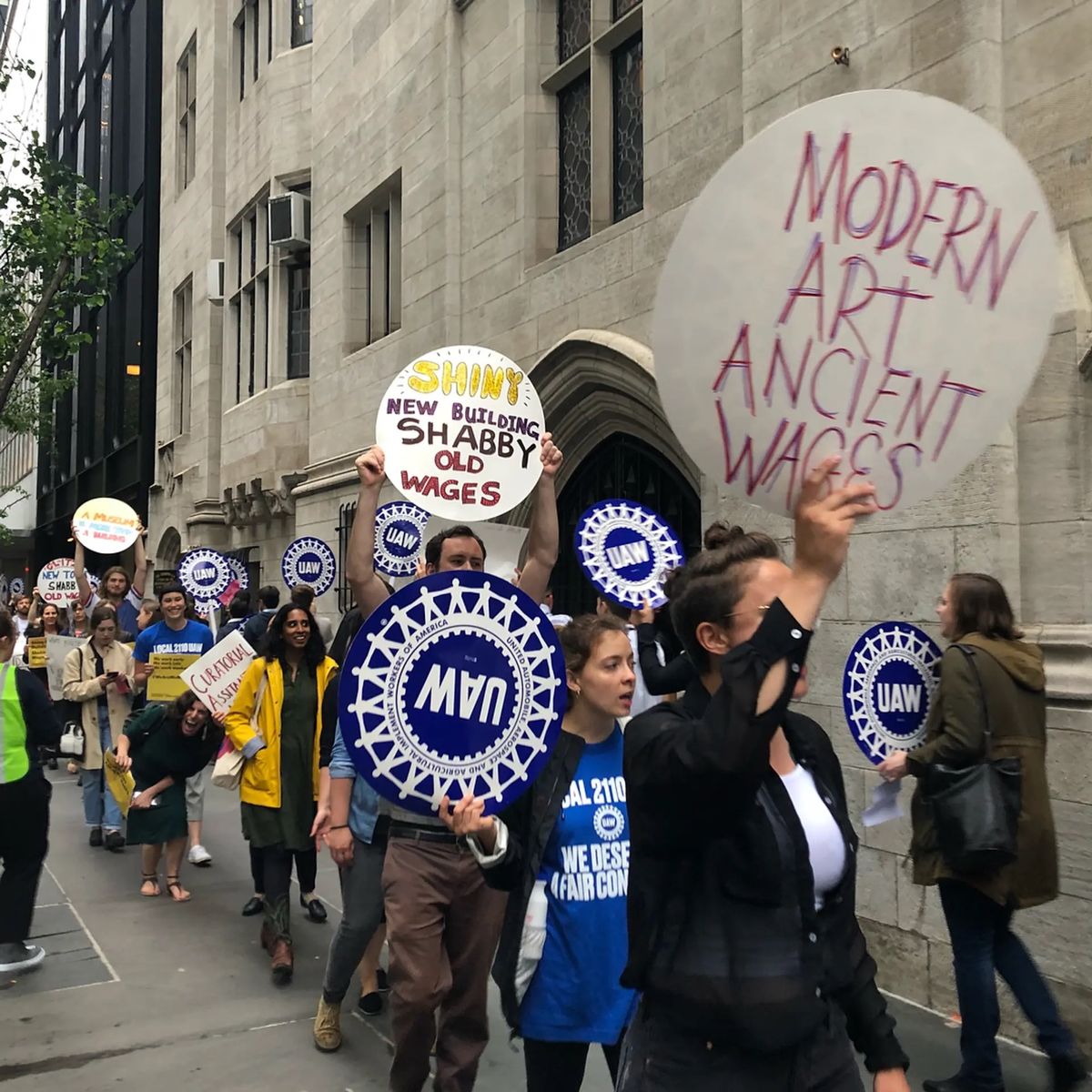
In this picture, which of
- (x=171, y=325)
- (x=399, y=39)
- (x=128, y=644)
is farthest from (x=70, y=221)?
(x=128, y=644)

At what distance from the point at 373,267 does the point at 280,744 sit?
815 cm

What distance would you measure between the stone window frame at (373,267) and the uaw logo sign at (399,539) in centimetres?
411

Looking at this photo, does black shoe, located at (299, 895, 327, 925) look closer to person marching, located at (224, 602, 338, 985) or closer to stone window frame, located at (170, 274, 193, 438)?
person marching, located at (224, 602, 338, 985)

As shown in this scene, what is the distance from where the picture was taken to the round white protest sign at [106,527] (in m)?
11.6

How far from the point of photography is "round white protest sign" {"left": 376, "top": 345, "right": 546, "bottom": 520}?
14.8ft

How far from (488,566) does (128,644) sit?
470 cm

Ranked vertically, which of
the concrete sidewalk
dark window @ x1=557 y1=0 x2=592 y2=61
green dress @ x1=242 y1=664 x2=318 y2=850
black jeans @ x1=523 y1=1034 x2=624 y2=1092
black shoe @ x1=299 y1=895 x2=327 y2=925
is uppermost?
dark window @ x1=557 y1=0 x2=592 y2=61

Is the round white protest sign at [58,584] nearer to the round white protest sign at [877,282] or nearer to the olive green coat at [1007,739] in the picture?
the olive green coat at [1007,739]

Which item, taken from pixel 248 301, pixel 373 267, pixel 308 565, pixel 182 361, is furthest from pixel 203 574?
pixel 182 361

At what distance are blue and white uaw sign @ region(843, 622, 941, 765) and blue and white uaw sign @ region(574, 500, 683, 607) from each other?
1.37 meters

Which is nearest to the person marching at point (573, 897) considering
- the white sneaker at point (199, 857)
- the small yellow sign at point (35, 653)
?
the white sneaker at point (199, 857)

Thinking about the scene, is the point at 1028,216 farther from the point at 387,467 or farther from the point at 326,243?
the point at 326,243

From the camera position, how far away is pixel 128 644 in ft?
28.7

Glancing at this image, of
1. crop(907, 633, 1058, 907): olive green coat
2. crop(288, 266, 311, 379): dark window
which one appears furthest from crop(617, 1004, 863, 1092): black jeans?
crop(288, 266, 311, 379): dark window
